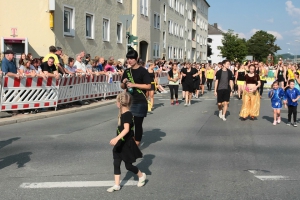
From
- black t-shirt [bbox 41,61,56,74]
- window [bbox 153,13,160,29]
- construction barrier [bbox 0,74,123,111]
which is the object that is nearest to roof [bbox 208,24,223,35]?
window [bbox 153,13,160,29]

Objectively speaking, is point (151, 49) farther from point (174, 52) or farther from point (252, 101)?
point (252, 101)

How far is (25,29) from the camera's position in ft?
68.2

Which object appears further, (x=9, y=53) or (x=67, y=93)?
(x=67, y=93)

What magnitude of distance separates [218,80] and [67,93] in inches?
211

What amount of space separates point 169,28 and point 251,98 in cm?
3768

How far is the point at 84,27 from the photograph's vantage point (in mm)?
23938

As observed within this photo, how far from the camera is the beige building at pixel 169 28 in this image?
3591 cm

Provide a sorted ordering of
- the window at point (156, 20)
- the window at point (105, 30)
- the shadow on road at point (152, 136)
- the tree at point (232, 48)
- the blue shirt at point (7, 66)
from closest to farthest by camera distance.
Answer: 1. the shadow on road at point (152, 136)
2. the blue shirt at point (7, 66)
3. the window at point (105, 30)
4. the window at point (156, 20)
5. the tree at point (232, 48)

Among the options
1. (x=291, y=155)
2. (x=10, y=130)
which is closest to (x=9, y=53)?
(x=10, y=130)

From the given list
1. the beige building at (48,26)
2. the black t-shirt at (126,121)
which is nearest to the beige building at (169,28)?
the beige building at (48,26)

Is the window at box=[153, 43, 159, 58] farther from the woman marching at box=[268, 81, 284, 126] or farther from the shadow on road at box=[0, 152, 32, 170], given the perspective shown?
the shadow on road at box=[0, 152, 32, 170]

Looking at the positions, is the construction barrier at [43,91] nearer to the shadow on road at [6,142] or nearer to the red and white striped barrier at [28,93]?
the red and white striped barrier at [28,93]

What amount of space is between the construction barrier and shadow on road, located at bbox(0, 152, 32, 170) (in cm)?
489

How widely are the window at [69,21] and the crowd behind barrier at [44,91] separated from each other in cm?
616
